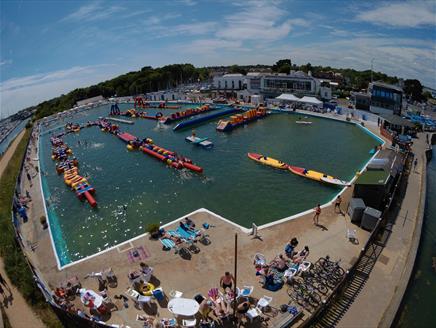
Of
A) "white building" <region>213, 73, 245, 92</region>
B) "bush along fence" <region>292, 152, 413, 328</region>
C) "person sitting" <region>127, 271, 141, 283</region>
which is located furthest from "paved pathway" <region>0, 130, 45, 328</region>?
"white building" <region>213, 73, 245, 92</region>

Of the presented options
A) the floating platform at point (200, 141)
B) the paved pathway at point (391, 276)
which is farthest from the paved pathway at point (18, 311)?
the floating platform at point (200, 141)

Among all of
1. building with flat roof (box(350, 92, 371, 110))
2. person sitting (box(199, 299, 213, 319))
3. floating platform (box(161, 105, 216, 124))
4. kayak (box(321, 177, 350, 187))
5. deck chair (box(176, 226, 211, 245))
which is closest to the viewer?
person sitting (box(199, 299, 213, 319))

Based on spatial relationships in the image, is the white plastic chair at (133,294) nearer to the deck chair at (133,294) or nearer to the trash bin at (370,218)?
the deck chair at (133,294)

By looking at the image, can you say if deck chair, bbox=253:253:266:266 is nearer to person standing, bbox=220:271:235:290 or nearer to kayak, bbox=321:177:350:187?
person standing, bbox=220:271:235:290

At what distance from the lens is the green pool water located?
2662 centimetres

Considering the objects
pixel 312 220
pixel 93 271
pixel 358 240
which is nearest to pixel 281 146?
pixel 312 220

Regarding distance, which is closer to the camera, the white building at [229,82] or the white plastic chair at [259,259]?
the white plastic chair at [259,259]

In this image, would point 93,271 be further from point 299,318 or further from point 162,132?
point 162,132

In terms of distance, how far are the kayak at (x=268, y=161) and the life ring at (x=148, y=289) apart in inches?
929

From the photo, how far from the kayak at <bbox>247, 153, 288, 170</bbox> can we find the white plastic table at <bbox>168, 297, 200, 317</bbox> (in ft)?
79.2

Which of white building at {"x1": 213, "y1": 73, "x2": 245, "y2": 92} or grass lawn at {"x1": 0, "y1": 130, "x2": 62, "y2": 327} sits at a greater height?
white building at {"x1": 213, "y1": 73, "x2": 245, "y2": 92}

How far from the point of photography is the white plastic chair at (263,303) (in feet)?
51.8

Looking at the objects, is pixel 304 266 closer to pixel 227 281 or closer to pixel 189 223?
pixel 227 281

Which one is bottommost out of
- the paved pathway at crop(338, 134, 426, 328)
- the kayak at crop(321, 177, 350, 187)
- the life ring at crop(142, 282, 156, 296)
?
the paved pathway at crop(338, 134, 426, 328)
